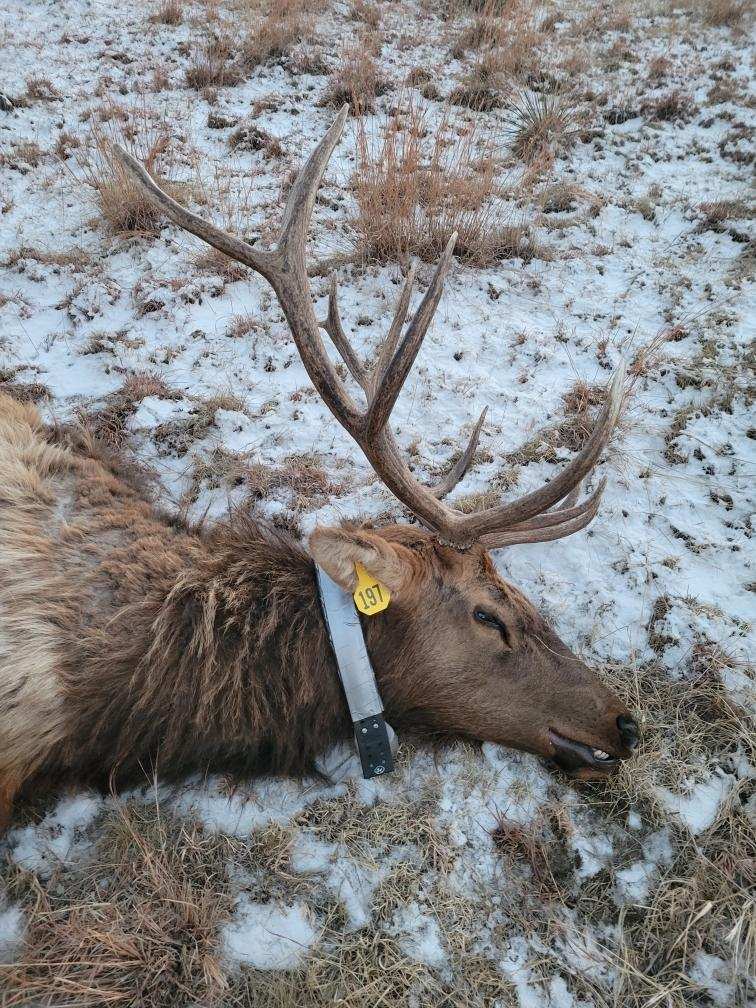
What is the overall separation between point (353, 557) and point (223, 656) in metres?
0.81

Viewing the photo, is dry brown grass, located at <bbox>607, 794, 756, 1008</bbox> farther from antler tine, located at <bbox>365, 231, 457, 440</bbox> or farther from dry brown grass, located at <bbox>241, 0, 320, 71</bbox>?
dry brown grass, located at <bbox>241, 0, 320, 71</bbox>

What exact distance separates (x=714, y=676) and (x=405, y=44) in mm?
8103

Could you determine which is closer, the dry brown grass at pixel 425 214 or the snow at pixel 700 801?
the snow at pixel 700 801

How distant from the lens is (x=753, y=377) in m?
4.60

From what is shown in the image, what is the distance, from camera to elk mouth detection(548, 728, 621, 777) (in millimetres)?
2904

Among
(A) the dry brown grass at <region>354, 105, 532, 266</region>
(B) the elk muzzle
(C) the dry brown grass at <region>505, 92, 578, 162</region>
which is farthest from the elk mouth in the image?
(C) the dry brown grass at <region>505, 92, 578, 162</region>

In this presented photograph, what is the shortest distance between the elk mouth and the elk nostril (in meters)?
0.13

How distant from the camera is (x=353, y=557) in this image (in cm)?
251

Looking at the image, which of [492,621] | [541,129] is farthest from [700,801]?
[541,129]

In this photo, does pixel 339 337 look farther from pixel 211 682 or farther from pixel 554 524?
pixel 211 682

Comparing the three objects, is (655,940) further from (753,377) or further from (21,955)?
(753,377)

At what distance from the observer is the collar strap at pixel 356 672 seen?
2713 mm

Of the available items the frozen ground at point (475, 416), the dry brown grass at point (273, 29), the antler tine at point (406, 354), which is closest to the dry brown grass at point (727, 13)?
the frozen ground at point (475, 416)

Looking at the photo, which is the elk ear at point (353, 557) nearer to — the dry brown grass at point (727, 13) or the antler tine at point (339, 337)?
the antler tine at point (339, 337)
